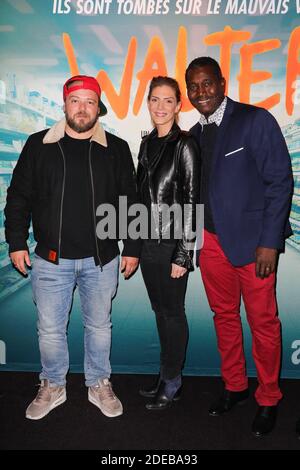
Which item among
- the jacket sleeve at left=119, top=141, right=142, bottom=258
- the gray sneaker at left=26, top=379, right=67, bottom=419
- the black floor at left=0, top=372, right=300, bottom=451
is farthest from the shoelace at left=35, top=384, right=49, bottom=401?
the jacket sleeve at left=119, top=141, right=142, bottom=258

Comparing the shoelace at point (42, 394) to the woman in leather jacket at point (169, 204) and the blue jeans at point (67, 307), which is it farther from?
the woman in leather jacket at point (169, 204)

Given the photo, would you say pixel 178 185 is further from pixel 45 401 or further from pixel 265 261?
pixel 45 401

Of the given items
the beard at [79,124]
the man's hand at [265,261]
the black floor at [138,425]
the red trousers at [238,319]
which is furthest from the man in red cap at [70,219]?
the man's hand at [265,261]

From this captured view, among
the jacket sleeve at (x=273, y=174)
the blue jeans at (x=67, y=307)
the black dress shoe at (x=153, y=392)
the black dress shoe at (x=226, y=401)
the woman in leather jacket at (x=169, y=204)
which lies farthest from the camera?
the black dress shoe at (x=153, y=392)

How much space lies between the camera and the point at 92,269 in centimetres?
234

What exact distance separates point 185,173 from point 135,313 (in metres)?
1.14

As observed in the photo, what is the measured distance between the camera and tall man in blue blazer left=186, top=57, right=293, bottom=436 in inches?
83.5

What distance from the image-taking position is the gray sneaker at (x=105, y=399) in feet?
7.93

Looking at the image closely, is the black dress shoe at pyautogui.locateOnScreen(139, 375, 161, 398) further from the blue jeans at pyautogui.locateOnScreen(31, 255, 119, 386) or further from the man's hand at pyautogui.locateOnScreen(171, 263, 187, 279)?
the man's hand at pyautogui.locateOnScreen(171, 263, 187, 279)

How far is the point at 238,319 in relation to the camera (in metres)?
2.45

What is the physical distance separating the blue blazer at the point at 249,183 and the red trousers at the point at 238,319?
0.12 metres

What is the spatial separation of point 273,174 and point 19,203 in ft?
4.39
